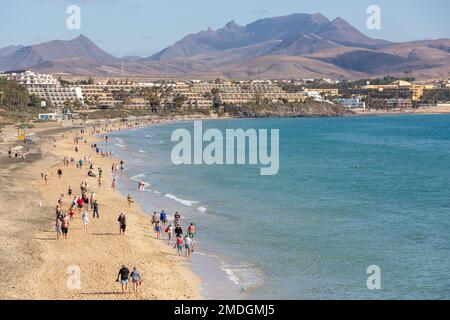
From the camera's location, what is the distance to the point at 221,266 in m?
22.9

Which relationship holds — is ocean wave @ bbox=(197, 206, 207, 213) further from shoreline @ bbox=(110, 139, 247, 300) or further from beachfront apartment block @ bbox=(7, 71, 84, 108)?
beachfront apartment block @ bbox=(7, 71, 84, 108)

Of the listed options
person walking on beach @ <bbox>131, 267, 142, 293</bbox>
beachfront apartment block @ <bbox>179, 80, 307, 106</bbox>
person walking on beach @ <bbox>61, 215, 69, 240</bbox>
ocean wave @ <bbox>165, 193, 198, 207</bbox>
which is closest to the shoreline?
ocean wave @ <bbox>165, 193, 198, 207</bbox>

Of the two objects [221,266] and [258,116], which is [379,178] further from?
[258,116]

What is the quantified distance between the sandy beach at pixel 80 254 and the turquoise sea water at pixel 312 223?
122cm

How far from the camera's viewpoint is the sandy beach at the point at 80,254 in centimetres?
1914

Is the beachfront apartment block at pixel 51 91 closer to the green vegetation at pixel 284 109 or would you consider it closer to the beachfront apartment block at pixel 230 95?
the beachfront apartment block at pixel 230 95

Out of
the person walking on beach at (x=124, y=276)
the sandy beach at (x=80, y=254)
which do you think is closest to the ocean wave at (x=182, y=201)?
the sandy beach at (x=80, y=254)

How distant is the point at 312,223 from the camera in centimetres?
3030

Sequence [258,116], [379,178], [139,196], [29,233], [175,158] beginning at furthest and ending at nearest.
A: [258,116], [175,158], [379,178], [139,196], [29,233]

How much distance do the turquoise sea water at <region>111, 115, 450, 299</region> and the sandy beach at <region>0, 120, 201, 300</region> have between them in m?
1.22

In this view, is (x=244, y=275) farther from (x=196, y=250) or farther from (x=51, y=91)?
(x=51, y=91)

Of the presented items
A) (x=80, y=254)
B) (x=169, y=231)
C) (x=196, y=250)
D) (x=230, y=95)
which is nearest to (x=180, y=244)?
(x=196, y=250)
